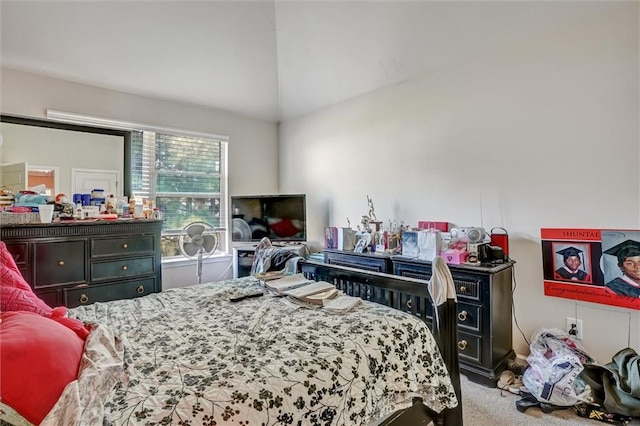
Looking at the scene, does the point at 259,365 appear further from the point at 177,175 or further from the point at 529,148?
the point at 177,175

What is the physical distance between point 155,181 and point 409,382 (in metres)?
3.52

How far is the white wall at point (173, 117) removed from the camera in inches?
117

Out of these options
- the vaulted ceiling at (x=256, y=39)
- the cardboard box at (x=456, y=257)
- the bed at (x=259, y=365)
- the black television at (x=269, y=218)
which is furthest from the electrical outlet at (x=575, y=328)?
the black television at (x=269, y=218)

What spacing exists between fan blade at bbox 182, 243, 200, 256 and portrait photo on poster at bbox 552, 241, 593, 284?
3.27 meters

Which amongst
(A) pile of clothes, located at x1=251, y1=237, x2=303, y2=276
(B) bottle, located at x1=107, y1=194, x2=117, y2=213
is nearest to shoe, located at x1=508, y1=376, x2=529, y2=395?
(A) pile of clothes, located at x1=251, y1=237, x2=303, y2=276

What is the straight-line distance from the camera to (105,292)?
2.83 metres

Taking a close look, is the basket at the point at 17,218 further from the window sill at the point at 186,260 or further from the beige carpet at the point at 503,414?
the beige carpet at the point at 503,414

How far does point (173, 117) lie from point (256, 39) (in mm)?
1447

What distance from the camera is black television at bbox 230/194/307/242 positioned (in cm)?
400

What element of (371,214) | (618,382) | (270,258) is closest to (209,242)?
(270,258)

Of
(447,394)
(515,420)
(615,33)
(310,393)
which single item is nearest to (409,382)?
(447,394)

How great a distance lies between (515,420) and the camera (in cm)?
199

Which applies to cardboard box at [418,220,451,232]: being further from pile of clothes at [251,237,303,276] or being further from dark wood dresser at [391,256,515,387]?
pile of clothes at [251,237,303,276]

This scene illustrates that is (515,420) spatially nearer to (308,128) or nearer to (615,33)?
(615,33)
